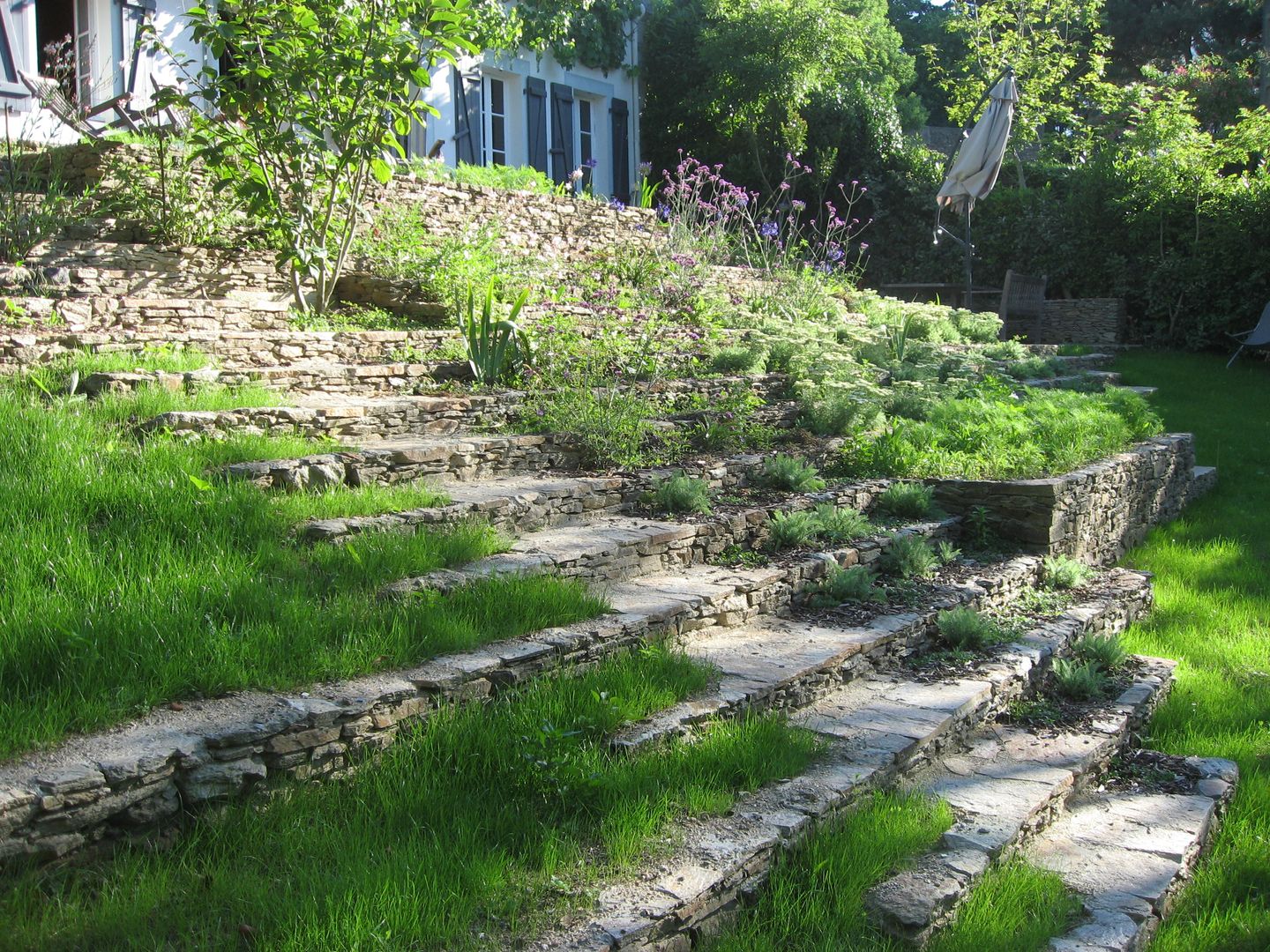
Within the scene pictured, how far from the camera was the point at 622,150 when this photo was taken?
17062 millimetres

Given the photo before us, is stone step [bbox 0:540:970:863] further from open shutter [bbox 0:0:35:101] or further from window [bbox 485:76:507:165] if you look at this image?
window [bbox 485:76:507:165]

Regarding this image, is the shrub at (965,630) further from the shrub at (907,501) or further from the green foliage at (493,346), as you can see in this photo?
the green foliage at (493,346)

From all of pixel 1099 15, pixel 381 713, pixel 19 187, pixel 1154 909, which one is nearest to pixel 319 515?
pixel 381 713

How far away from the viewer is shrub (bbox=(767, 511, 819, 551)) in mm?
5035

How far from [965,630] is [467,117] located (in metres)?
11.4

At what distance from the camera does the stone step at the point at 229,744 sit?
2283 millimetres

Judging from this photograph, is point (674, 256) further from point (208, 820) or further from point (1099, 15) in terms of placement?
point (1099, 15)

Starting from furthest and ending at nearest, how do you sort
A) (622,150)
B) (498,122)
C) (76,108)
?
(622,150) → (498,122) → (76,108)

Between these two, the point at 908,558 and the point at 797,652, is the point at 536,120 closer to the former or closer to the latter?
the point at 908,558

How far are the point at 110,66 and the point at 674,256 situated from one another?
5.83 m

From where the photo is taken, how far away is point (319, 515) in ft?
13.4

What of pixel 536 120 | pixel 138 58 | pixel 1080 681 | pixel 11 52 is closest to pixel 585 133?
pixel 536 120

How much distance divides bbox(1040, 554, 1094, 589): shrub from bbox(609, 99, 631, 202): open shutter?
40.9 ft

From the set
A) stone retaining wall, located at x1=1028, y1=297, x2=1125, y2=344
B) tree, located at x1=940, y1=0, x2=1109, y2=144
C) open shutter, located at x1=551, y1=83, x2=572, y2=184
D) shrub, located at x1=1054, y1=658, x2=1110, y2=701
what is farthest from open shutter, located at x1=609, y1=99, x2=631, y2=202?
shrub, located at x1=1054, y1=658, x2=1110, y2=701
